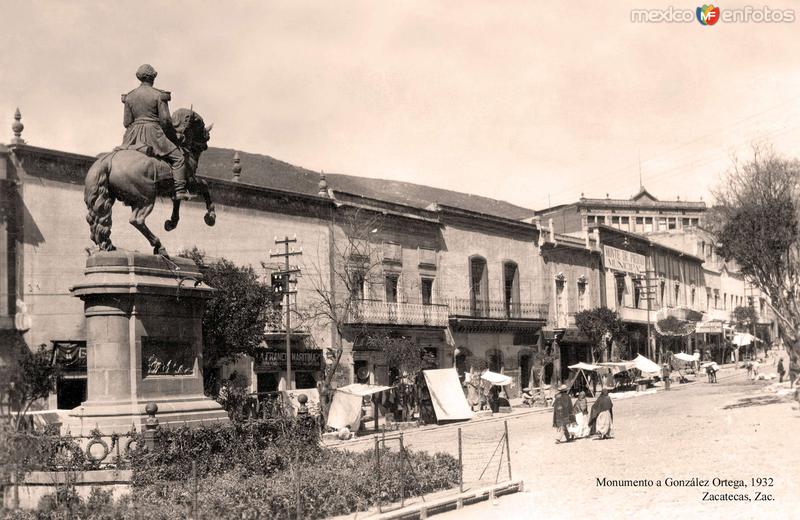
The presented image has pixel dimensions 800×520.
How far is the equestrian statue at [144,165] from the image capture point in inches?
443

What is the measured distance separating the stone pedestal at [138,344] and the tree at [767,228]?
1956 cm

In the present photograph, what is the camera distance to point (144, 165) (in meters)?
11.3

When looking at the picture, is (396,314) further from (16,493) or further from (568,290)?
(16,493)

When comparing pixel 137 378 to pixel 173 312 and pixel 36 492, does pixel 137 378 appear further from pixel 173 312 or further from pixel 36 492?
pixel 36 492

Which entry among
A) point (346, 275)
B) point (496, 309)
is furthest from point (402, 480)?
point (496, 309)

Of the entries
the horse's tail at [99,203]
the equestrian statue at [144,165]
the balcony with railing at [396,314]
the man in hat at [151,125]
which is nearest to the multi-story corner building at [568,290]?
the balcony with railing at [396,314]

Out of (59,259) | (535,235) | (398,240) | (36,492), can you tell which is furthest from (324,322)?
(36,492)

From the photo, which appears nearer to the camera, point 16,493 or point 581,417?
point 16,493

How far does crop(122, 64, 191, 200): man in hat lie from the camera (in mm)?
11555

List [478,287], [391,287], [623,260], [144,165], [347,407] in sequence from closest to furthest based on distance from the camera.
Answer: [144,165] < [347,407] < [391,287] < [478,287] < [623,260]

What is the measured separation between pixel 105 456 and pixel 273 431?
2710 mm

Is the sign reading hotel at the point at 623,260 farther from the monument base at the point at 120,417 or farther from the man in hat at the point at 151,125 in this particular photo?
the monument base at the point at 120,417

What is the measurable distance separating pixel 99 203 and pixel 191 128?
1634 millimetres

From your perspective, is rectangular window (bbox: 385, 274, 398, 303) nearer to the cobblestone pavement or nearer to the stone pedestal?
the cobblestone pavement
